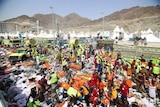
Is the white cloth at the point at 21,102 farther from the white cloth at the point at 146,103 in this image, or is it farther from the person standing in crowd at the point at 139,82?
the person standing in crowd at the point at 139,82

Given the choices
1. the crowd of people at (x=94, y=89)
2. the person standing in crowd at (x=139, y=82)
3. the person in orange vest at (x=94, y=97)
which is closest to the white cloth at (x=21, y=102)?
the crowd of people at (x=94, y=89)

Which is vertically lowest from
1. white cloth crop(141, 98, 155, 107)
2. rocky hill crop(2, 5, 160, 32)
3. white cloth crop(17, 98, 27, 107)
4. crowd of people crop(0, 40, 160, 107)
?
white cloth crop(141, 98, 155, 107)

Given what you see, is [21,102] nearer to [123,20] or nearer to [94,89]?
[94,89]

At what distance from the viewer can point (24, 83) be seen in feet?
36.5

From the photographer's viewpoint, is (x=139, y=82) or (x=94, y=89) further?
(x=139, y=82)

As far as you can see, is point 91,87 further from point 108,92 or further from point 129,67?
point 129,67

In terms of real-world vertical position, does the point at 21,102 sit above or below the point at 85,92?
below

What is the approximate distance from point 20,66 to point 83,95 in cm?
957

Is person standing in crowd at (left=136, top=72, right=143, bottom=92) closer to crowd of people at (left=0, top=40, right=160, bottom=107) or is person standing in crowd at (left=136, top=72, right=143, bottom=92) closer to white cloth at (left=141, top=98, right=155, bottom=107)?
crowd of people at (left=0, top=40, right=160, bottom=107)

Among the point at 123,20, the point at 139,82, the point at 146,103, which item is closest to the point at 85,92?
the point at 146,103

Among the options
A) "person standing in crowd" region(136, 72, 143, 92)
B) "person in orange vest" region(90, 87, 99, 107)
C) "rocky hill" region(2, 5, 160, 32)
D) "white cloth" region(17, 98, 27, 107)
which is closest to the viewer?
"person in orange vest" region(90, 87, 99, 107)

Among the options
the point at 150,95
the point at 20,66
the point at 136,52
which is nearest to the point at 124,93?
the point at 150,95

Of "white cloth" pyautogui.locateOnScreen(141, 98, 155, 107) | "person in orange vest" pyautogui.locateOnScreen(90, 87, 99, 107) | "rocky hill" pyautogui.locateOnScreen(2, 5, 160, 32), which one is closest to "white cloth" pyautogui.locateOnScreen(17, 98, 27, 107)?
"person in orange vest" pyautogui.locateOnScreen(90, 87, 99, 107)

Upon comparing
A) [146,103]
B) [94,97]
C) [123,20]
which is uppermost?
[123,20]
